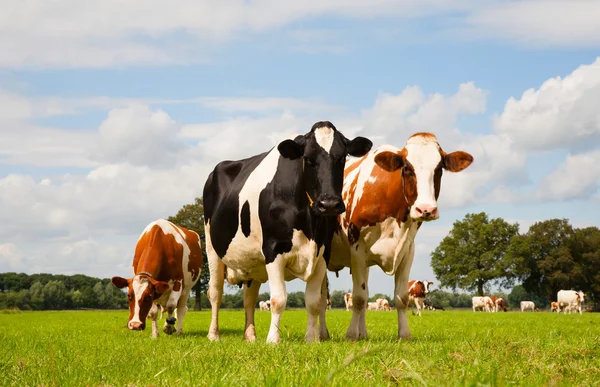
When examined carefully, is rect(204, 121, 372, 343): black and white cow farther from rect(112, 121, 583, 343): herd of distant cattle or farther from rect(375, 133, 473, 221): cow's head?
rect(375, 133, 473, 221): cow's head

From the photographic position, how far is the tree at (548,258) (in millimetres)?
78188

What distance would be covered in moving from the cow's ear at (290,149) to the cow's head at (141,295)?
592 cm

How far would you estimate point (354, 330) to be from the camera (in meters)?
10.2

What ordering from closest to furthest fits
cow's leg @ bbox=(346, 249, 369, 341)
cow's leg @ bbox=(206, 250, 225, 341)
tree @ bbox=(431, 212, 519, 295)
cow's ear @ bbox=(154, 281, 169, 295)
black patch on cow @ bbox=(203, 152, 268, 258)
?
cow's leg @ bbox=(346, 249, 369, 341) < black patch on cow @ bbox=(203, 152, 268, 258) < cow's leg @ bbox=(206, 250, 225, 341) < cow's ear @ bbox=(154, 281, 169, 295) < tree @ bbox=(431, 212, 519, 295)

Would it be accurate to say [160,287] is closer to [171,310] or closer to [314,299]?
[171,310]

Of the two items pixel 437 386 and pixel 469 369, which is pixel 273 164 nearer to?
pixel 469 369

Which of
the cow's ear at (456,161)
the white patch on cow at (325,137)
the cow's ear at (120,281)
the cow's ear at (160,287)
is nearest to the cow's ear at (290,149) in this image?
the white patch on cow at (325,137)

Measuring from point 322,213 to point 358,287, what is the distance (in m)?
2.01

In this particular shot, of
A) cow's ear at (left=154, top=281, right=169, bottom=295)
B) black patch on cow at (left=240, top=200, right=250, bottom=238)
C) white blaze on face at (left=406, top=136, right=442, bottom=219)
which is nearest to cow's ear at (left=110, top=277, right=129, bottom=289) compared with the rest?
cow's ear at (left=154, top=281, right=169, bottom=295)

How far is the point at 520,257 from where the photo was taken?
253 ft

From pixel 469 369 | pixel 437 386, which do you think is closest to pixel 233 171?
pixel 469 369

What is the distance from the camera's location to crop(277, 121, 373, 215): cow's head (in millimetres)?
8703

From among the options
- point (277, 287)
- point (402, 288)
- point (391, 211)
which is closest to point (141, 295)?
point (277, 287)

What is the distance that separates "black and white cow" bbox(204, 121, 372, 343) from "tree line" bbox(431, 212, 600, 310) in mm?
70323
